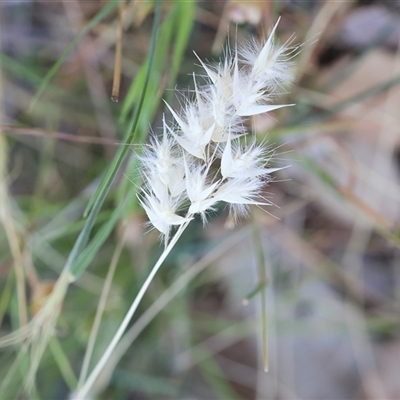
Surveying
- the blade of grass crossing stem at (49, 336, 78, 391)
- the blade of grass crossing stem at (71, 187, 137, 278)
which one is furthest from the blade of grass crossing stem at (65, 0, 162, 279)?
the blade of grass crossing stem at (49, 336, 78, 391)

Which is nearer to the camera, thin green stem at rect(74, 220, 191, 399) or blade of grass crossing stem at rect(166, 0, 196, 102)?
thin green stem at rect(74, 220, 191, 399)

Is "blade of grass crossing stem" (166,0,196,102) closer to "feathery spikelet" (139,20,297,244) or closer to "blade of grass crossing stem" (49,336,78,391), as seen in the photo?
"feathery spikelet" (139,20,297,244)

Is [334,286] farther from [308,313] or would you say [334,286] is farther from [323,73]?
[323,73]

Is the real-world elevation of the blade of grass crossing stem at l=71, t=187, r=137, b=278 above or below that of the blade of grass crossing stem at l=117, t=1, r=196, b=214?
below

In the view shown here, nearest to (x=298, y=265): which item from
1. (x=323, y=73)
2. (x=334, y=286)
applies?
(x=334, y=286)

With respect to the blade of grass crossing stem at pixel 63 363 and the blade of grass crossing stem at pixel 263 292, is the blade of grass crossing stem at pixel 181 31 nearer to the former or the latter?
the blade of grass crossing stem at pixel 263 292

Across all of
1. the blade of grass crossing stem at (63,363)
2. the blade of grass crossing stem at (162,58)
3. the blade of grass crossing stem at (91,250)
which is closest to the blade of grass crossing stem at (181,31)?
the blade of grass crossing stem at (162,58)

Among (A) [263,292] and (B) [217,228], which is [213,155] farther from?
(B) [217,228]

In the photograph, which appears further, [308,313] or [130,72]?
[308,313]
